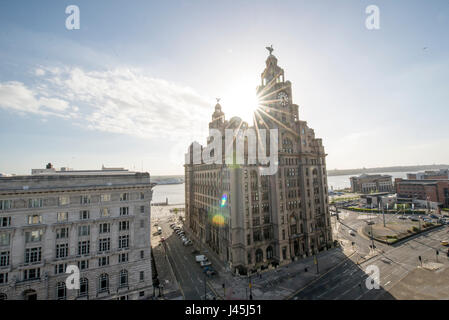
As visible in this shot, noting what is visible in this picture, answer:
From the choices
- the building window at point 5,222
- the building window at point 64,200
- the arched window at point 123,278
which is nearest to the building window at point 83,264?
the arched window at point 123,278

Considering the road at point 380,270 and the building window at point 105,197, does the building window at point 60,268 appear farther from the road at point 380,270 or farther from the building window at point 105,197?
the road at point 380,270

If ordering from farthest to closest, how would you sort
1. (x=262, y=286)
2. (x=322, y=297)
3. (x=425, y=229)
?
1. (x=425, y=229)
2. (x=262, y=286)
3. (x=322, y=297)

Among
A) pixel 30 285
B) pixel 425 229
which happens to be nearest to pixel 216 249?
pixel 30 285

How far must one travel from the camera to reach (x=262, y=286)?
145 ft

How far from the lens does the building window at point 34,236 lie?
3427 cm

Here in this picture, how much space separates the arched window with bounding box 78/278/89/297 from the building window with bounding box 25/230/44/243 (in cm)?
984

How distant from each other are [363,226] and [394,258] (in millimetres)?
32132

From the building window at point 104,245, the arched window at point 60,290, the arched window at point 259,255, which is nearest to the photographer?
the arched window at point 60,290

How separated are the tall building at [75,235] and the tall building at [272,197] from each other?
21.3 metres

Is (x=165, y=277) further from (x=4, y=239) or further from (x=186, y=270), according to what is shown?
(x=4, y=239)

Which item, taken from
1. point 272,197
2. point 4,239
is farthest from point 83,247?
point 272,197

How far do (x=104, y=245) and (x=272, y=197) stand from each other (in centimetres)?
3904
